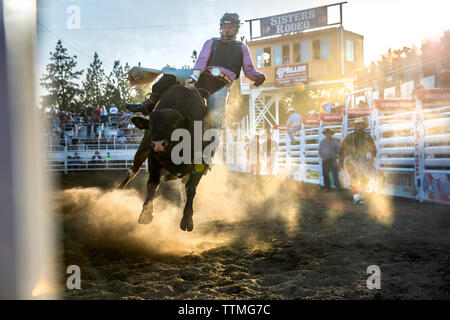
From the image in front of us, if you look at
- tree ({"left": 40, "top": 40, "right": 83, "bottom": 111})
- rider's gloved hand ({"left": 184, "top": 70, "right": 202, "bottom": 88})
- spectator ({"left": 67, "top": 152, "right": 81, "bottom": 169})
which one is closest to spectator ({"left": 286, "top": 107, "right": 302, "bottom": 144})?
rider's gloved hand ({"left": 184, "top": 70, "right": 202, "bottom": 88})

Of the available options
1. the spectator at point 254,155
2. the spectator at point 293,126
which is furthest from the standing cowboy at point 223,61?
the spectator at point 254,155

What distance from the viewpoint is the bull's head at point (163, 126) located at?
390 cm

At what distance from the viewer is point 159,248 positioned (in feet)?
14.0

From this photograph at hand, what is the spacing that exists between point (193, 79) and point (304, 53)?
60.7 feet

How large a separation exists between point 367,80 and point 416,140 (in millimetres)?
10871

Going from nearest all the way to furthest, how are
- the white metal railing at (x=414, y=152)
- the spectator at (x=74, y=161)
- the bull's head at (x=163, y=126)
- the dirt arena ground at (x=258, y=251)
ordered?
the dirt arena ground at (x=258, y=251) → the bull's head at (x=163, y=126) → the white metal railing at (x=414, y=152) → the spectator at (x=74, y=161)

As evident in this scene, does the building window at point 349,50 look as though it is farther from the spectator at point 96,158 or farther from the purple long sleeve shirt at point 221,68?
the purple long sleeve shirt at point 221,68

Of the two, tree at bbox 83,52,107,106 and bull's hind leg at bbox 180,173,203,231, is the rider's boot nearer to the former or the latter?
bull's hind leg at bbox 180,173,203,231

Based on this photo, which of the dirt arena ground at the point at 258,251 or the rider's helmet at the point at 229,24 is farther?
the rider's helmet at the point at 229,24

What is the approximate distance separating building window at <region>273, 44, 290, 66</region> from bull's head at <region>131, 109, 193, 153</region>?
18.9 m

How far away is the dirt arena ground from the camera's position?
9.41 ft

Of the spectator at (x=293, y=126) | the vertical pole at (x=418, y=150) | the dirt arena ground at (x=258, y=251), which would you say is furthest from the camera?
the spectator at (x=293, y=126)

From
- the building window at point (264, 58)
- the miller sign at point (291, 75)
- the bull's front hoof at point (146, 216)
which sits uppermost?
the building window at point (264, 58)

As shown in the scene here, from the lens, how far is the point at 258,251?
4.10 m
